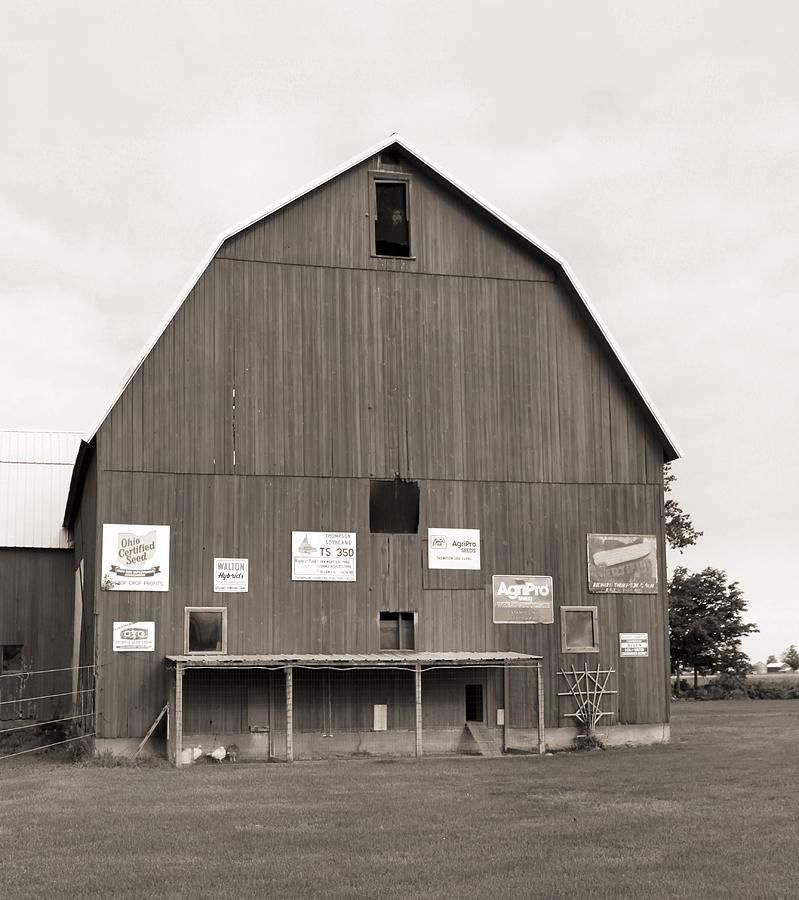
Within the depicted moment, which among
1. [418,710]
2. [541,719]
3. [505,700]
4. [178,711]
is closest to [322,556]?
[418,710]

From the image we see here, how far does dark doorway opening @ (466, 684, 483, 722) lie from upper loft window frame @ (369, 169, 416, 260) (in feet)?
32.1

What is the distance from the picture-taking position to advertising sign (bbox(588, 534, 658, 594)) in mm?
28562

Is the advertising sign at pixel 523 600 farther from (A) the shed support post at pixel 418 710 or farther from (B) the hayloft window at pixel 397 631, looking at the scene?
(A) the shed support post at pixel 418 710

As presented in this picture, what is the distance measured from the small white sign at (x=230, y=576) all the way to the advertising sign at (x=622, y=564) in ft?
25.8

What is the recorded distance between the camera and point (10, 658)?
35969 millimetres

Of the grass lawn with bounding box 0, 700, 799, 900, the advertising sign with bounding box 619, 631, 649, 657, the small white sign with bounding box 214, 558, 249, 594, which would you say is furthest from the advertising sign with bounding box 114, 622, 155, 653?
the advertising sign with bounding box 619, 631, 649, 657

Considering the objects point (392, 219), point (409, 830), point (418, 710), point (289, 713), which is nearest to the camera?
point (409, 830)

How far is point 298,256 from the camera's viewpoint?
1101 inches

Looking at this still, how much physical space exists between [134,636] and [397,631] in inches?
222

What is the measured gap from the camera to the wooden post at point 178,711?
24.5 metres

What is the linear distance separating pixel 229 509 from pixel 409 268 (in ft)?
22.6

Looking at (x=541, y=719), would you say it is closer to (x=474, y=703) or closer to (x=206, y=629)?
(x=474, y=703)

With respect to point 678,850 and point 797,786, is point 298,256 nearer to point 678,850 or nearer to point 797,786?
point 797,786

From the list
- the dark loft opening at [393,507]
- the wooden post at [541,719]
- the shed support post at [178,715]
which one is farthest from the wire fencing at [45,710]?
the wooden post at [541,719]
